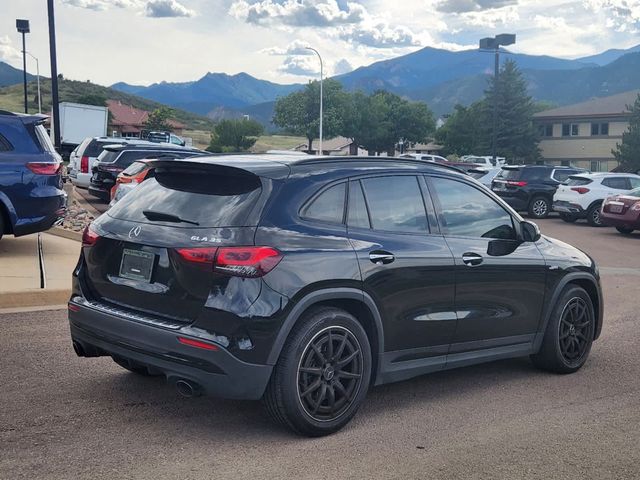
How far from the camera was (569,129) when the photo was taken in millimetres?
66500

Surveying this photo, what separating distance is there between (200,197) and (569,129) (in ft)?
218

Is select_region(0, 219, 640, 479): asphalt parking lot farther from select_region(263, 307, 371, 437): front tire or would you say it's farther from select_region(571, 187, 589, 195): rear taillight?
select_region(571, 187, 589, 195): rear taillight

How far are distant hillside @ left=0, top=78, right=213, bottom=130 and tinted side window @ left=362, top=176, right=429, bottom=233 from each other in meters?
95.2

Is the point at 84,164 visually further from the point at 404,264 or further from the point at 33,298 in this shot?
the point at 404,264

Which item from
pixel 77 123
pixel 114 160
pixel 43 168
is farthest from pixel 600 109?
pixel 43 168

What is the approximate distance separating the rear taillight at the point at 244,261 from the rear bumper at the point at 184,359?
1.37 feet

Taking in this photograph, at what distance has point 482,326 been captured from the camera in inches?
219

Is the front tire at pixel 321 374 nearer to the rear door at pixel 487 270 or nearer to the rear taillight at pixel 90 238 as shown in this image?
the rear door at pixel 487 270

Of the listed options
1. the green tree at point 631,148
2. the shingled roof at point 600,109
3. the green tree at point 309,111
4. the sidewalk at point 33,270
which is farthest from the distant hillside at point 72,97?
the sidewalk at point 33,270

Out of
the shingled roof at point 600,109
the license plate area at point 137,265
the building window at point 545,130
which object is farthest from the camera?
the building window at point 545,130

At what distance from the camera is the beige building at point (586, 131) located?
206ft

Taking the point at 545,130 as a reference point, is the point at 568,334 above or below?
below

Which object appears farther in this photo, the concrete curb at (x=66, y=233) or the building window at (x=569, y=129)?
the building window at (x=569, y=129)

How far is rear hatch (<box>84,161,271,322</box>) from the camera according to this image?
4297 millimetres
